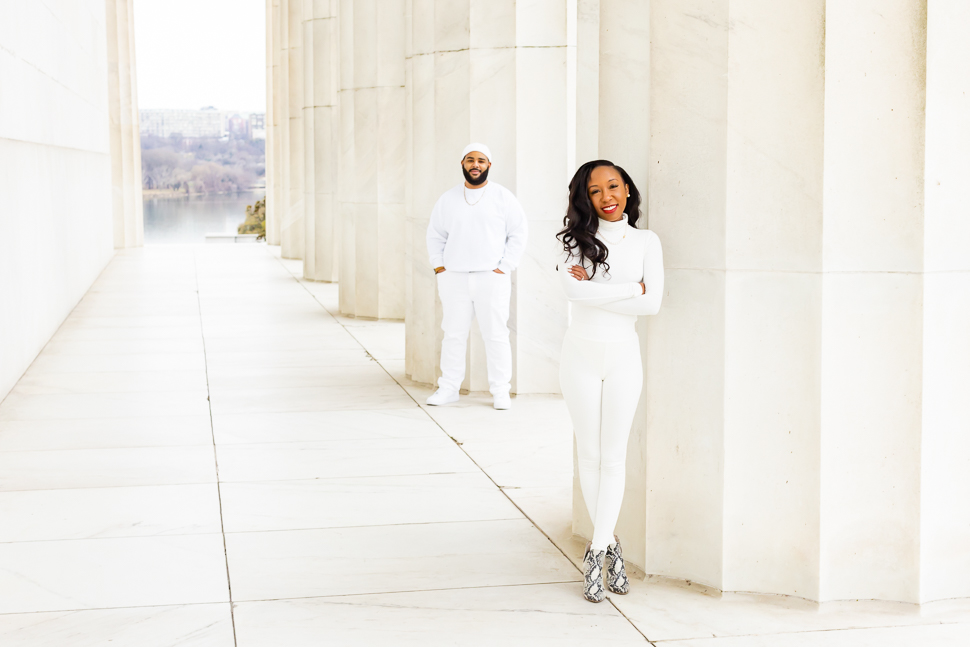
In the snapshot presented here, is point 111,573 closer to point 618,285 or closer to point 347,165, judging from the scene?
point 618,285

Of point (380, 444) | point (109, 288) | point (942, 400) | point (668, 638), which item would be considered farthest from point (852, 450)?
point (109, 288)

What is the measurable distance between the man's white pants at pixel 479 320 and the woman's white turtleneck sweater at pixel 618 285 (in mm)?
4892

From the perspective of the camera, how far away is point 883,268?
17.6 feet

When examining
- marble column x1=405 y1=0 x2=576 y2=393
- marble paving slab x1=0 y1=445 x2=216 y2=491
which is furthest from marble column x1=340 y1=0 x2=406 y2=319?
marble paving slab x1=0 y1=445 x2=216 y2=491

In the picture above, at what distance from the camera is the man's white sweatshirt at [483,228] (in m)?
10.3

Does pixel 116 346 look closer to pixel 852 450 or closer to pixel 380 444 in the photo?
pixel 380 444

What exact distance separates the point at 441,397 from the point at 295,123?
18868 millimetres

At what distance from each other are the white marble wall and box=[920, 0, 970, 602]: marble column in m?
8.64

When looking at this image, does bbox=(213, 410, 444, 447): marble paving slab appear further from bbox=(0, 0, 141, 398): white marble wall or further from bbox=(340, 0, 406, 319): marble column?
bbox=(340, 0, 406, 319): marble column

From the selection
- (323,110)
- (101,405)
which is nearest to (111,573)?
(101,405)

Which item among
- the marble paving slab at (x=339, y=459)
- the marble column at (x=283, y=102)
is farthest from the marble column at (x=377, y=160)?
the marble column at (x=283, y=102)

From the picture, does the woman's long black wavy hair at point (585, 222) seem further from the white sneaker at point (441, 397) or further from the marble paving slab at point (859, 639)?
the white sneaker at point (441, 397)

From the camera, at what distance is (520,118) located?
11047 millimetres

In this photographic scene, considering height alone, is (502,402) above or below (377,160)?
below
